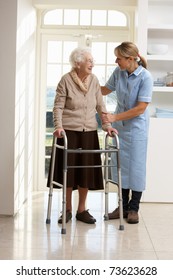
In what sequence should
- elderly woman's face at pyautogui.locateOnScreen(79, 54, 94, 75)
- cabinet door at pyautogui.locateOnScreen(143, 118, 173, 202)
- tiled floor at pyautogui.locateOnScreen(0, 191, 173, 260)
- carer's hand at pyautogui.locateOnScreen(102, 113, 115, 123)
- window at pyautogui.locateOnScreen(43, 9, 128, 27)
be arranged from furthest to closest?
1. window at pyautogui.locateOnScreen(43, 9, 128, 27)
2. cabinet door at pyautogui.locateOnScreen(143, 118, 173, 202)
3. carer's hand at pyautogui.locateOnScreen(102, 113, 115, 123)
4. elderly woman's face at pyautogui.locateOnScreen(79, 54, 94, 75)
5. tiled floor at pyautogui.locateOnScreen(0, 191, 173, 260)

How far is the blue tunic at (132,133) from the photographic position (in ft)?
13.8

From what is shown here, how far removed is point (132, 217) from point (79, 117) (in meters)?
1.00

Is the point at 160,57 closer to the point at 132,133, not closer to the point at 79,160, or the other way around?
the point at 132,133

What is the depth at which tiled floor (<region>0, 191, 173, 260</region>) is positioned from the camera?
332 cm

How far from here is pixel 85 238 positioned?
3723 mm

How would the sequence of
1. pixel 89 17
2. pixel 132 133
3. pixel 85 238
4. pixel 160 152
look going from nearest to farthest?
1. pixel 85 238
2. pixel 132 133
3. pixel 160 152
4. pixel 89 17

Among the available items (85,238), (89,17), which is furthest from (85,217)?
(89,17)

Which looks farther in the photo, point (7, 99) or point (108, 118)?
point (7, 99)

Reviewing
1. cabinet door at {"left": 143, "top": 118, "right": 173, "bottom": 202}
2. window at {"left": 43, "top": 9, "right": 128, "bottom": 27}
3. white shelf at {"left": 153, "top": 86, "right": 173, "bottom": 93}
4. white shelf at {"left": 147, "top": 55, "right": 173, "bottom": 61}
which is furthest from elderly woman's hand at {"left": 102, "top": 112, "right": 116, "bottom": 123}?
window at {"left": 43, "top": 9, "right": 128, "bottom": 27}

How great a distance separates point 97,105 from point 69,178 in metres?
0.68

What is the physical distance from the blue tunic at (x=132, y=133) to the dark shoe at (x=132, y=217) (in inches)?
8.1

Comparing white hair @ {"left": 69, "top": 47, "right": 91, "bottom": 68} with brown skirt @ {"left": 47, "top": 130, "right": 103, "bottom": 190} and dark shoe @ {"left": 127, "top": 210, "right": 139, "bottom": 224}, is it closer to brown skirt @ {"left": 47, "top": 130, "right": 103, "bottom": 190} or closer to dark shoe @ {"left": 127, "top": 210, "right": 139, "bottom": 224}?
brown skirt @ {"left": 47, "top": 130, "right": 103, "bottom": 190}

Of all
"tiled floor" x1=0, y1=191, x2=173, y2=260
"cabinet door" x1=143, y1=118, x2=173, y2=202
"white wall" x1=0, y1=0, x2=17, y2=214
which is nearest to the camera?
"tiled floor" x1=0, y1=191, x2=173, y2=260
